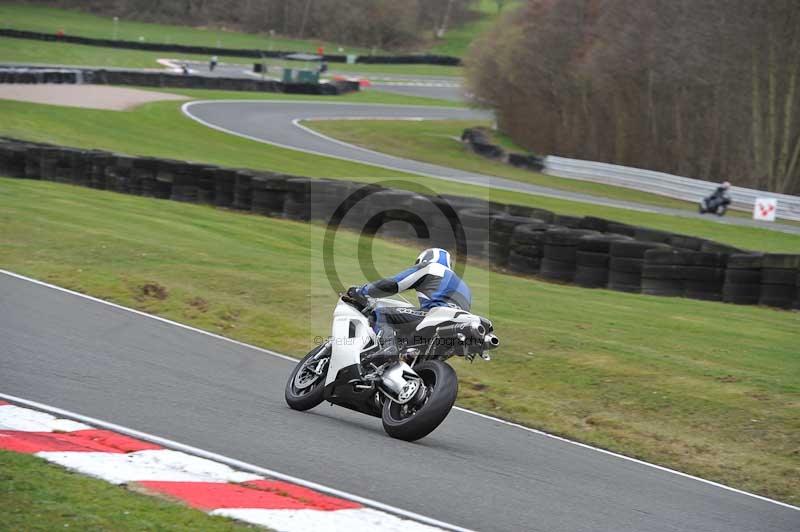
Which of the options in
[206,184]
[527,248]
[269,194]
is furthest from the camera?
[206,184]

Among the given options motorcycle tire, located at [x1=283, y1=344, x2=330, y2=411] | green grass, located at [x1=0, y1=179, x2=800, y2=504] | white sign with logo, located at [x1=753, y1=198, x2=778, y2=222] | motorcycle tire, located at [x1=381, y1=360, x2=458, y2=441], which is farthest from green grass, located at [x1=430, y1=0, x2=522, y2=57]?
motorcycle tire, located at [x1=381, y1=360, x2=458, y2=441]

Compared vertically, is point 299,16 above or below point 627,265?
above

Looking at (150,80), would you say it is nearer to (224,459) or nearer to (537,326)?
(537,326)

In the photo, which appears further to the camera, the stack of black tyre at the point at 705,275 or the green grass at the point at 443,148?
the green grass at the point at 443,148

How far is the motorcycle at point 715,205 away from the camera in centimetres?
3044

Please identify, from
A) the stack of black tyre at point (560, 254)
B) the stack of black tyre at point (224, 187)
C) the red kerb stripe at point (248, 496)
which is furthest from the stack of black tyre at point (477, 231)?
the red kerb stripe at point (248, 496)

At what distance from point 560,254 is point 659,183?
21.0 metres

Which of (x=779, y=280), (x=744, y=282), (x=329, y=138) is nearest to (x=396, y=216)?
(x=744, y=282)

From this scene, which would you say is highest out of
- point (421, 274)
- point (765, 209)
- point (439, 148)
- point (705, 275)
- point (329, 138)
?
point (421, 274)

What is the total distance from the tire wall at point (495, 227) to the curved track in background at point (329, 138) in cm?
1248

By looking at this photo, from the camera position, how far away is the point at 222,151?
3300 cm

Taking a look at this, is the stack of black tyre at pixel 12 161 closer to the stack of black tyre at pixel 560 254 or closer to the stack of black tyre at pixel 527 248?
the stack of black tyre at pixel 527 248

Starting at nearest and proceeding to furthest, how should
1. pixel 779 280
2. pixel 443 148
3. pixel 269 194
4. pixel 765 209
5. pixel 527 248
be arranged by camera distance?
1. pixel 779 280
2. pixel 527 248
3. pixel 269 194
4. pixel 765 209
5. pixel 443 148

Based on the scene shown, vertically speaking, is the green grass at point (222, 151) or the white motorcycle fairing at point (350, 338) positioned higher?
the white motorcycle fairing at point (350, 338)
